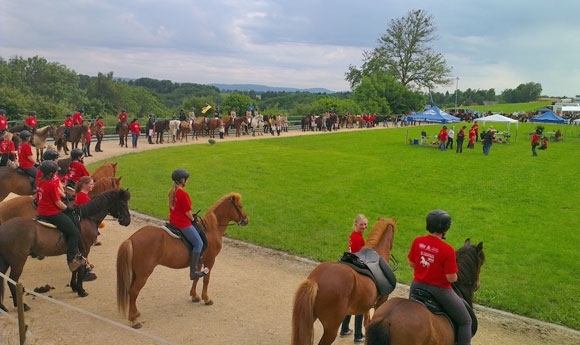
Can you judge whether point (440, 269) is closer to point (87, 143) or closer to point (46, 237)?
point (46, 237)

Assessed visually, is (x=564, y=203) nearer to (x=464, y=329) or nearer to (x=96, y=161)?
(x=464, y=329)

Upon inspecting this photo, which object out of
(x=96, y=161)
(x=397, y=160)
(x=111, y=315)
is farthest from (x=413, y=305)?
(x=397, y=160)

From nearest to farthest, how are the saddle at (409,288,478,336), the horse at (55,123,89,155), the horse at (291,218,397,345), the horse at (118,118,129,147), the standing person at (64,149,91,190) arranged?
the saddle at (409,288,478,336), the horse at (291,218,397,345), the standing person at (64,149,91,190), the horse at (55,123,89,155), the horse at (118,118,129,147)

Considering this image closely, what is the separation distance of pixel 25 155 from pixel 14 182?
3.05ft

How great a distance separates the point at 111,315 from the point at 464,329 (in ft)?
19.2

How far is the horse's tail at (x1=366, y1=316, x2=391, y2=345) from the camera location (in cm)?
476

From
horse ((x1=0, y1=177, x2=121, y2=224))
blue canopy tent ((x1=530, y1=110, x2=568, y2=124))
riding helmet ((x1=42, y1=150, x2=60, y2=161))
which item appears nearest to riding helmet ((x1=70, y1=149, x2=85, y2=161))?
horse ((x1=0, y1=177, x2=121, y2=224))

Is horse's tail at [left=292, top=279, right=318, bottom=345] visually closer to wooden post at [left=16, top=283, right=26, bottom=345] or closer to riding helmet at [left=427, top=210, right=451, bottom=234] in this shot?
riding helmet at [left=427, top=210, right=451, bottom=234]

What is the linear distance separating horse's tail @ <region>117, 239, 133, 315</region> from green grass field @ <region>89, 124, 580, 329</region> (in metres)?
4.93

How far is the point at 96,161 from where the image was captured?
22.3 metres

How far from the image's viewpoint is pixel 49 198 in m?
7.92

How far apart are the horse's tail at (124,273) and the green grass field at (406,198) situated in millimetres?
4935

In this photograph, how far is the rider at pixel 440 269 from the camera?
498cm

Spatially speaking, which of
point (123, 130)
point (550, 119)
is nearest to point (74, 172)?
point (123, 130)
